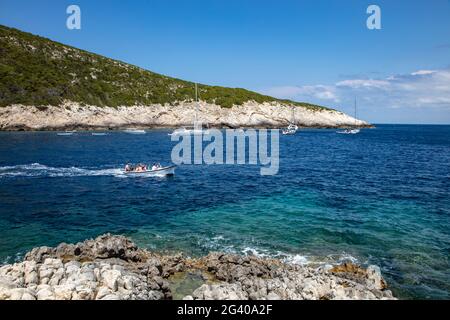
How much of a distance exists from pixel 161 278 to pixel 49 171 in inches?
1429

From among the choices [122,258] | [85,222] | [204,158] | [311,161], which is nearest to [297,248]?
[122,258]

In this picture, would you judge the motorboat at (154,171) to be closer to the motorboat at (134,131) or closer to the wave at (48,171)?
the wave at (48,171)

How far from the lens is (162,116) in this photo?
12762cm

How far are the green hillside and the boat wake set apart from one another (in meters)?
59.1

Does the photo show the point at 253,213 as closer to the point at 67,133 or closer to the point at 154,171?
the point at 154,171

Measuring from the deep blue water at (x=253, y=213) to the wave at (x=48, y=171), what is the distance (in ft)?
0.48

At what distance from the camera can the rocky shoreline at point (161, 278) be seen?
473 inches

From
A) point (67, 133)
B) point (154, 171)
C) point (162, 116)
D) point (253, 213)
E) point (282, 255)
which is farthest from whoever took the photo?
point (162, 116)

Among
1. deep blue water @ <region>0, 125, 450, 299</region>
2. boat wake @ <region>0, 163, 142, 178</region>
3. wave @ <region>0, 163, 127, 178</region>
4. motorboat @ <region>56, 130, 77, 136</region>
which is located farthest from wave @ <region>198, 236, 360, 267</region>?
motorboat @ <region>56, 130, 77, 136</region>

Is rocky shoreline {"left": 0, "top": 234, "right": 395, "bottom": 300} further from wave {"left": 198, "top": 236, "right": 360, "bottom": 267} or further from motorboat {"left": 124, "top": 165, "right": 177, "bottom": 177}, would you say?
motorboat {"left": 124, "top": 165, "right": 177, "bottom": 177}

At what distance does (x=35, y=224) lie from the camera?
24.3 meters

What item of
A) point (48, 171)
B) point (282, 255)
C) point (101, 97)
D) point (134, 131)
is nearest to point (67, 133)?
point (134, 131)
